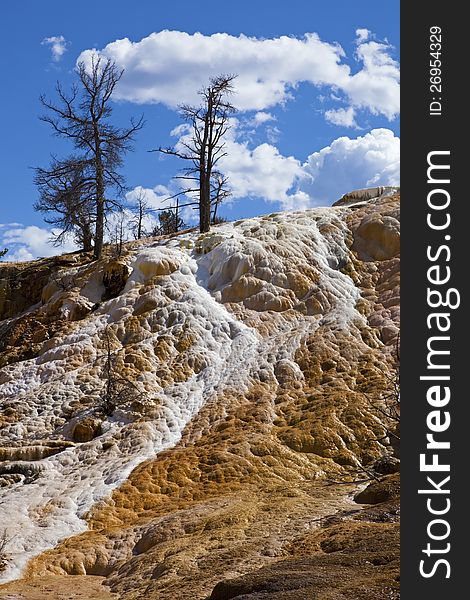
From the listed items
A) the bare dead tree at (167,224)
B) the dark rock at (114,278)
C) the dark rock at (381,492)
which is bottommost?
the dark rock at (381,492)

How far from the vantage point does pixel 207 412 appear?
1909 centimetres

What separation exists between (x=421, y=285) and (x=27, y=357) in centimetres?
1877

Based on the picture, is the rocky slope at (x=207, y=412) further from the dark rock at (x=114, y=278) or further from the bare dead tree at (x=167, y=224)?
the bare dead tree at (x=167, y=224)

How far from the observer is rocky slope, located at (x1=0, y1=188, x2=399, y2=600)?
32.3 feet

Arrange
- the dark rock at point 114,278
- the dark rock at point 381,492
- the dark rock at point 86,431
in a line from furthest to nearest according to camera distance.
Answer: the dark rock at point 114,278 < the dark rock at point 86,431 < the dark rock at point 381,492

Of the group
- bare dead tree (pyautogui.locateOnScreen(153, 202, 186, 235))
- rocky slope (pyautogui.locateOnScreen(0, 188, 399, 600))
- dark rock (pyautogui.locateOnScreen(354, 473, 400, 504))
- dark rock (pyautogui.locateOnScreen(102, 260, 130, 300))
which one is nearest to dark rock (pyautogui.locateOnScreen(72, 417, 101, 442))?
rocky slope (pyautogui.locateOnScreen(0, 188, 399, 600))

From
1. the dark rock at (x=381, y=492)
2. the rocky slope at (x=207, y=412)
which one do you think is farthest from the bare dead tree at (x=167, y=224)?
the dark rock at (x=381, y=492)

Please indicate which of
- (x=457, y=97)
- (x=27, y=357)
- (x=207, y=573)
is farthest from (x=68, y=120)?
(x=457, y=97)

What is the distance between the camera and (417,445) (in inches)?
206

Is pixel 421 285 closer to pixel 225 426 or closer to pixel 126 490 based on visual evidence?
pixel 126 490

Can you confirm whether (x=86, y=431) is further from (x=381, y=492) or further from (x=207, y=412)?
(x=381, y=492)

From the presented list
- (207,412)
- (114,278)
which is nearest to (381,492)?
(207,412)

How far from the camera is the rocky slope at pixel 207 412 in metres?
9.86

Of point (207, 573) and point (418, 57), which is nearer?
point (418, 57)
